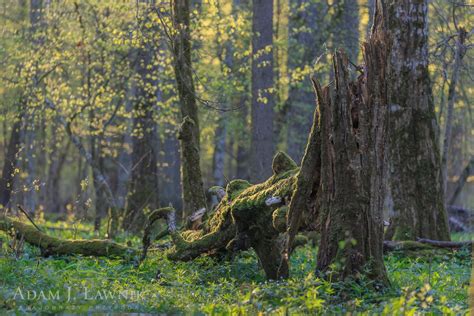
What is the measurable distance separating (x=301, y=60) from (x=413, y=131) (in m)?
13.3

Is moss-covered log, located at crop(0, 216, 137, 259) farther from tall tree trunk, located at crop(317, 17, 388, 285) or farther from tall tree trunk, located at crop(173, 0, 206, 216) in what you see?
tall tree trunk, located at crop(317, 17, 388, 285)

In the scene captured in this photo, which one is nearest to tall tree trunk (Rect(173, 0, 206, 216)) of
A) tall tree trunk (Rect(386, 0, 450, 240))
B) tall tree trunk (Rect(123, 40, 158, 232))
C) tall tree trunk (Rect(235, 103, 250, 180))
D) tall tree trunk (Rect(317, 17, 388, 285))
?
tall tree trunk (Rect(386, 0, 450, 240))

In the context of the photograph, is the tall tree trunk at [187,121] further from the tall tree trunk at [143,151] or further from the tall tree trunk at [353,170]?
the tall tree trunk at [353,170]

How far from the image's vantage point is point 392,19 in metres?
13.7

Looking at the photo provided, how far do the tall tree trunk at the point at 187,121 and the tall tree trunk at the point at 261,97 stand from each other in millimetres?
5088

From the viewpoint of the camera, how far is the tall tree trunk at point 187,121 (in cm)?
1395

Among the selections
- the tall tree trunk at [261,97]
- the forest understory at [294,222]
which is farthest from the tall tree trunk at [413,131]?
the tall tree trunk at [261,97]

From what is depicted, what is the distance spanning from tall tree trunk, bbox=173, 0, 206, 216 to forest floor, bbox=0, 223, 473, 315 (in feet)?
7.20

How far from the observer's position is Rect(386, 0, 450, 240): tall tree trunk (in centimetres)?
1377

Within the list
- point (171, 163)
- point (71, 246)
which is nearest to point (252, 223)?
point (71, 246)

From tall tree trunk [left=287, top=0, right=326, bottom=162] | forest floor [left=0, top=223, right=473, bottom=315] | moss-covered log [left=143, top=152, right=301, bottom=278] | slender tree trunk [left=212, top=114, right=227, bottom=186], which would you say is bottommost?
forest floor [left=0, top=223, right=473, bottom=315]

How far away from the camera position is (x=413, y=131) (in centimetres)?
1382

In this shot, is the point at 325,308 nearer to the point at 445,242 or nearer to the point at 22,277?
the point at 22,277

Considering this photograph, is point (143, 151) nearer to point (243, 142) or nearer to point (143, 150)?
point (143, 150)
